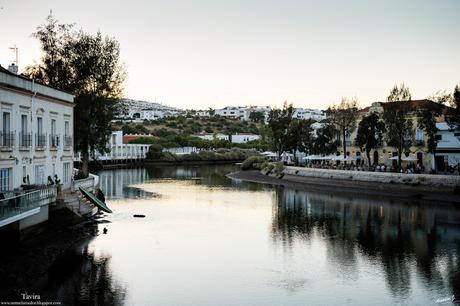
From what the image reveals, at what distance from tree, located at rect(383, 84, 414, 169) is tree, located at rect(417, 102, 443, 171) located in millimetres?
1781

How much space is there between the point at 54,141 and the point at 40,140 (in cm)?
247

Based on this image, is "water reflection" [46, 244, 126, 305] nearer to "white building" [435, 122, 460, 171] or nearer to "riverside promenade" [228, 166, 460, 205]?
"riverside promenade" [228, 166, 460, 205]

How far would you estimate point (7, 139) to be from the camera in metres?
28.5

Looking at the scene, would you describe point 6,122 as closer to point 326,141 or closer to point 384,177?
point 384,177

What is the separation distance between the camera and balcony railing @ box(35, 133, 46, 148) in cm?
3271

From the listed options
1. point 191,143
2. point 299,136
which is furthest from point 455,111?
point 191,143

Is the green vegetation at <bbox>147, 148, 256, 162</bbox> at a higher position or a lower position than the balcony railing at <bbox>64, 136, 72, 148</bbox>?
lower

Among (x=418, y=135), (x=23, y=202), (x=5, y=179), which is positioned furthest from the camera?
(x=418, y=135)

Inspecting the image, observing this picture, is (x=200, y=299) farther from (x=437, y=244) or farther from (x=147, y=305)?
(x=437, y=244)

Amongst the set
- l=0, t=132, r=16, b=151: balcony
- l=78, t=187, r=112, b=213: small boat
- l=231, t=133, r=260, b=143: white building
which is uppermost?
l=231, t=133, r=260, b=143: white building

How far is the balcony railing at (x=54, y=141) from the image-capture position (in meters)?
35.2

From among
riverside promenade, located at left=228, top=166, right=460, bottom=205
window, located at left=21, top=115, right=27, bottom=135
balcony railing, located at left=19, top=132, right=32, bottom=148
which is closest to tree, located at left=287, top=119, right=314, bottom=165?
riverside promenade, located at left=228, top=166, right=460, bottom=205

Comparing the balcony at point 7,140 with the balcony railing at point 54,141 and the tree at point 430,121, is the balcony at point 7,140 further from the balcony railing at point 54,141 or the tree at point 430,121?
the tree at point 430,121

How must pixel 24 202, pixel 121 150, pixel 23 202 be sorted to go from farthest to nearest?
1. pixel 121 150
2. pixel 24 202
3. pixel 23 202
